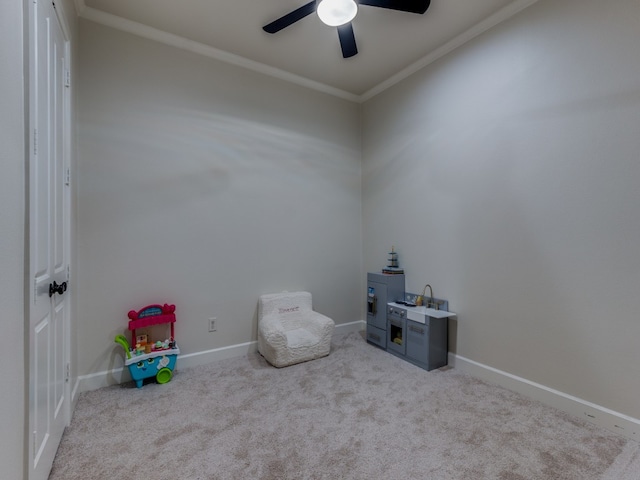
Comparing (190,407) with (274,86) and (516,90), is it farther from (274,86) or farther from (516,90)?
(516,90)

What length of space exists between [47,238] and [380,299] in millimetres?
2663

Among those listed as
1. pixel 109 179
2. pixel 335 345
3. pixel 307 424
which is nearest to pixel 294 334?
pixel 335 345

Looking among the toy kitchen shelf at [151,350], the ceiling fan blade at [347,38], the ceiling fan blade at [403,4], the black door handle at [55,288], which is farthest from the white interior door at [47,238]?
the ceiling fan blade at [403,4]

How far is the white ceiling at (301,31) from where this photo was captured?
7.41 ft

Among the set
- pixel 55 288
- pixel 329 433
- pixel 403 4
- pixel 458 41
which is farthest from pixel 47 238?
pixel 458 41

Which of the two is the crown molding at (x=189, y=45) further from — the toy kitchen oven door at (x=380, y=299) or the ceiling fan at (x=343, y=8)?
the toy kitchen oven door at (x=380, y=299)

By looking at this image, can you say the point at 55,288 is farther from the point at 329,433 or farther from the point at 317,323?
the point at 317,323

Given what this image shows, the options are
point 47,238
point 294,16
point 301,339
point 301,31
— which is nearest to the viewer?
point 47,238

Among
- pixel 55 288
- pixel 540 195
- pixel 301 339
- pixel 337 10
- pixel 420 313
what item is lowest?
pixel 301 339

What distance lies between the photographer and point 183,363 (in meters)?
2.62

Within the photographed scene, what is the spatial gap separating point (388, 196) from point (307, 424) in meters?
2.35

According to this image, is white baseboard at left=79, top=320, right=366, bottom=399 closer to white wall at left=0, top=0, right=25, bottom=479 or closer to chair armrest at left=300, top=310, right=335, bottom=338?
chair armrest at left=300, top=310, right=335, bottom=338

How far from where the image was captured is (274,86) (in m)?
3.14

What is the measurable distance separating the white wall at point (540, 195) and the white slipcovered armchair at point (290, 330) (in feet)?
3.51
